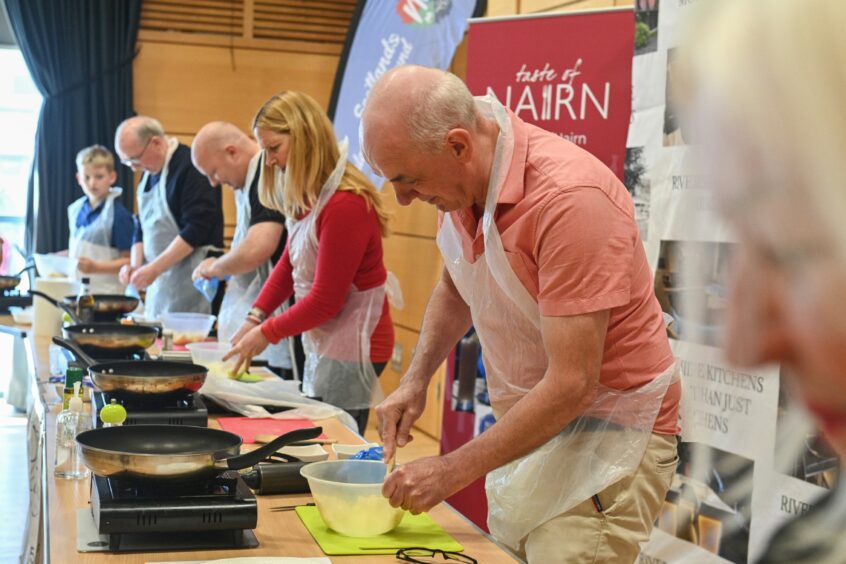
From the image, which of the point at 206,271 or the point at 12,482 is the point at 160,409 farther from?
the point at 12,482

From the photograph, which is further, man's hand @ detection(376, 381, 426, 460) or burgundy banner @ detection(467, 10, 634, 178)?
burgundy banner @ detection(467, 10, 634, 178)

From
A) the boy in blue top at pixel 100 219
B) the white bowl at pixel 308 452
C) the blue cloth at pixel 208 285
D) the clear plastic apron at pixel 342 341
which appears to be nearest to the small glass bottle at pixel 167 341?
the clear plastic apron at pixel 342 341

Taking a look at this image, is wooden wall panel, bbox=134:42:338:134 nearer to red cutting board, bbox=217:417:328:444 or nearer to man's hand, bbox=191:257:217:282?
man's hand, bbox=191:257:217:282

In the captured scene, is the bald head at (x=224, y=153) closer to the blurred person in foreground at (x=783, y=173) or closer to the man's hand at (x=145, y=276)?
the man's hand at (x=145, y=276)

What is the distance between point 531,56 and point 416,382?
2041 millimetres

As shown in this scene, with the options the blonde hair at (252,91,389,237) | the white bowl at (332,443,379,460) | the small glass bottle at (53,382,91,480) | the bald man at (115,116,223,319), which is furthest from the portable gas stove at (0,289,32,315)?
the white bowl at (332,443,379,460)

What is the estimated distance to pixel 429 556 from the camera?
1.59m

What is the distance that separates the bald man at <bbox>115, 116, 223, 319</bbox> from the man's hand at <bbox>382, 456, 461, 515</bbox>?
303cm

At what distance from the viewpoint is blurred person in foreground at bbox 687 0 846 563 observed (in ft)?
1.29

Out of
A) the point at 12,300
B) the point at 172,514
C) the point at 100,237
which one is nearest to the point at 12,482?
the point at 12,300

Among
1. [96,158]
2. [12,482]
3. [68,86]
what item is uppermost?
[68,86]

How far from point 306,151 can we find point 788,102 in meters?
2.71

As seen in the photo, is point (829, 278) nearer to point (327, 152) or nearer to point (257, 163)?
point (327, 152)

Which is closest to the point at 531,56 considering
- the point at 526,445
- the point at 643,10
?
the point at 643,10
